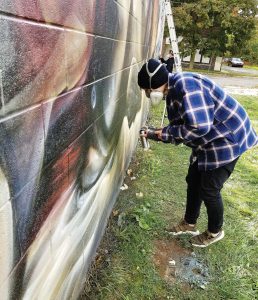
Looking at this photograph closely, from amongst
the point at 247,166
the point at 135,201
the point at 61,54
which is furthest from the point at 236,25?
the point at 61,54

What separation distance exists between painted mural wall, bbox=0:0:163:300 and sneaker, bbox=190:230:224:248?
1.13 meters

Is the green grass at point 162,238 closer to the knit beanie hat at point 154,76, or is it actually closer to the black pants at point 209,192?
the black pants at point 209,192

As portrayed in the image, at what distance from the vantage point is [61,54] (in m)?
1.29

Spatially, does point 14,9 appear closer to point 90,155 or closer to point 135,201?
point 90,155

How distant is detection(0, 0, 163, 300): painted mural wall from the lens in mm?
972

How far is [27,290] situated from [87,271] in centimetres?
118

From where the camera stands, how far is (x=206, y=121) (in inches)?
88.4

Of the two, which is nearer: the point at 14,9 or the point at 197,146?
the point at 14,9

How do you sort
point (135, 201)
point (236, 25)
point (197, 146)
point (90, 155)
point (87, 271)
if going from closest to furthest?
point (90, 155) → point (87, 271) → point (197, 146) → point (135, 201) → point (236, 25)

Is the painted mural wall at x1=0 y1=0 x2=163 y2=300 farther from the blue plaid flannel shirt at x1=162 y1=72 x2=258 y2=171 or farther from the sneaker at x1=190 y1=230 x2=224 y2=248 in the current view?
the sneaker at x1=190 y1=230 x2=224 y2=248

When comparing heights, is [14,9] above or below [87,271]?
above

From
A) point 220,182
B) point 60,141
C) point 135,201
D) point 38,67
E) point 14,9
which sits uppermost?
point 14,9

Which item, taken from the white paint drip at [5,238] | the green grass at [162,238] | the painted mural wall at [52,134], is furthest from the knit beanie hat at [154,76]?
the white paint drip at [5,238]

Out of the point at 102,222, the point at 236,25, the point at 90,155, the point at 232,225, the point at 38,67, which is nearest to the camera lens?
the point at 38,67
